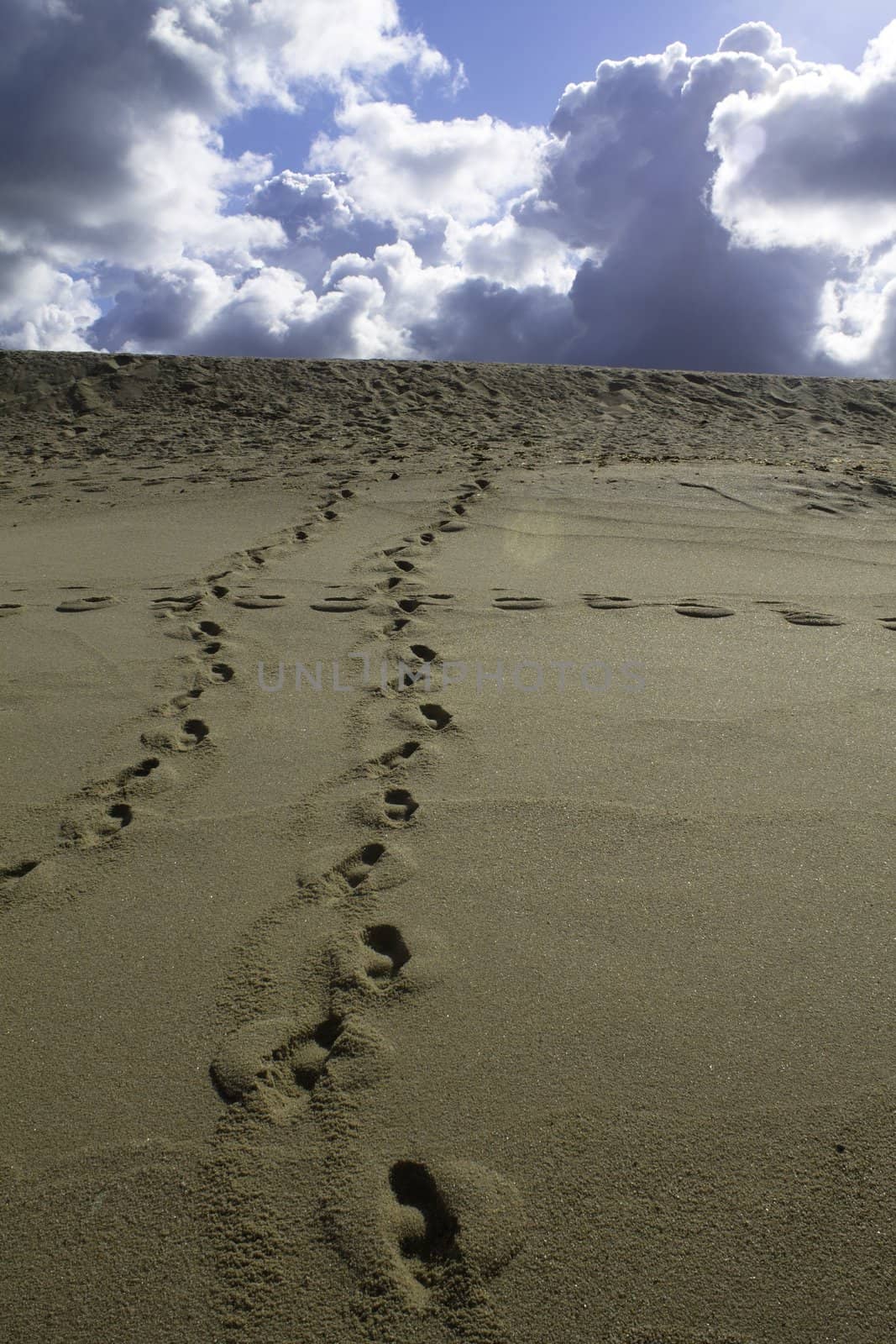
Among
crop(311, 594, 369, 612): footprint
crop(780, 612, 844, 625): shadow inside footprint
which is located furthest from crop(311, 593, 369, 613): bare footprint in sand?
crop(780, 612, 844, 625): shadow inside footprint

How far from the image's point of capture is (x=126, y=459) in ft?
24.3

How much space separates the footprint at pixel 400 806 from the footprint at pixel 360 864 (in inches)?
5.0

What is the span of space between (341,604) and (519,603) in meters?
0.78

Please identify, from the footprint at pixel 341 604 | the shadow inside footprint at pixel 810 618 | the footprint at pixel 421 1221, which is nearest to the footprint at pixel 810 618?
the shadow inside footprint at pixel 810 618

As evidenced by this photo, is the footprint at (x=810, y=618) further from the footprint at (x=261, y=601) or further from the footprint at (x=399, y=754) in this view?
the footprint at (x=261, y=601)

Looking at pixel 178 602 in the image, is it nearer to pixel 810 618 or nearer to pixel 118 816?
pixel 118 816

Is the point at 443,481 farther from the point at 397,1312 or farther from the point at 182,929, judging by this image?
the point at 397,1312

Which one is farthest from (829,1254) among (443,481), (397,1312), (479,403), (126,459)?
(479,403)

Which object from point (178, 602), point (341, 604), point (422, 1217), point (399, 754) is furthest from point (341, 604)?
point (422, 1217)

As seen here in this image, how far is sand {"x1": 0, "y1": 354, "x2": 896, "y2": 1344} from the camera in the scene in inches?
44.9

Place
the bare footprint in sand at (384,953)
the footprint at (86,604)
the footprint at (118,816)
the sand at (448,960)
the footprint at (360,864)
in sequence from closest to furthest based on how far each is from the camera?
1. the sand at (448,960)
2. the bare footprint in sand at (384,953)
3. the footprint at (360,864)
4. the footprint at (118,816)
5. the footprint at (86,604)

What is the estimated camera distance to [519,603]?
3.74 metres

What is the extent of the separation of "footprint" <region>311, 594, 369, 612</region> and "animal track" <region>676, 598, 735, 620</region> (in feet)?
4.44

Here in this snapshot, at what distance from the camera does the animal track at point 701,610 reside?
11.8ft
